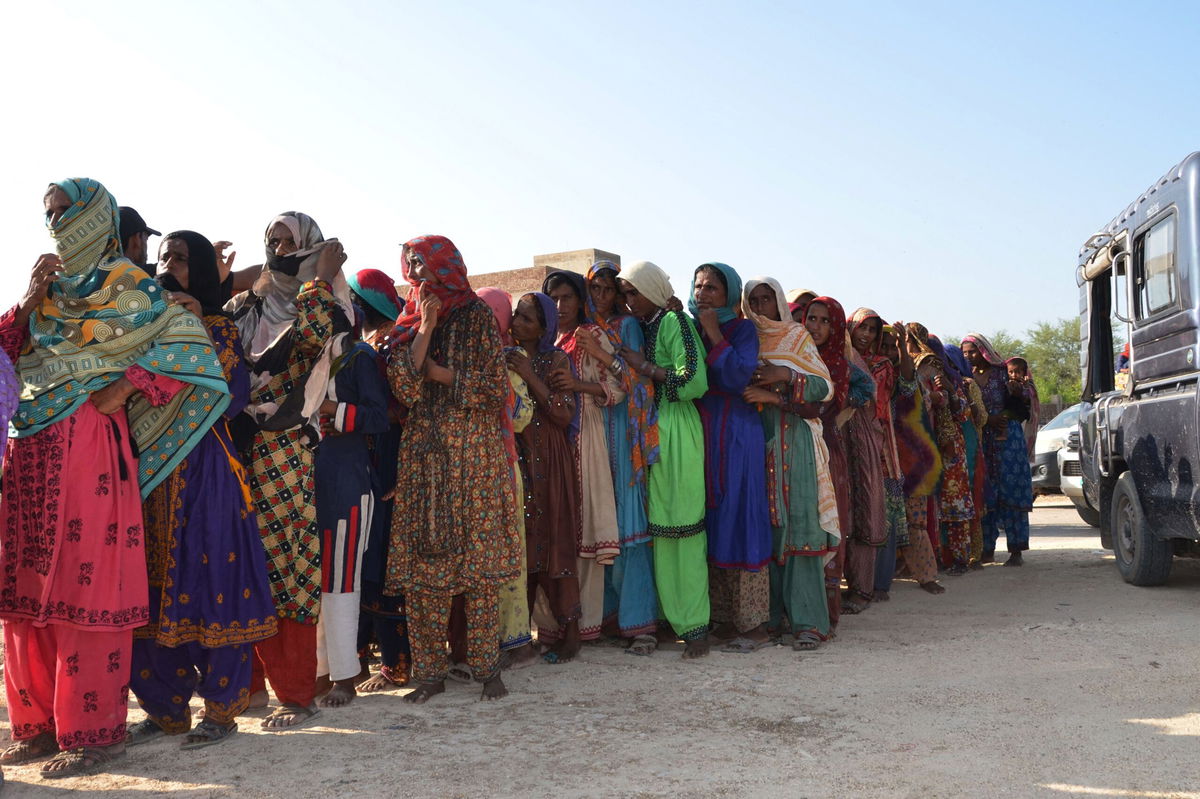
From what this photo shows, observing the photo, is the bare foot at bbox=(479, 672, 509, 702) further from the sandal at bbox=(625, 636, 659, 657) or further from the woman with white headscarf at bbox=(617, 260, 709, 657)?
the woman with white headscarf at bbox=(617, 260, 709, 657)

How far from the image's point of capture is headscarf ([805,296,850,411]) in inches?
245

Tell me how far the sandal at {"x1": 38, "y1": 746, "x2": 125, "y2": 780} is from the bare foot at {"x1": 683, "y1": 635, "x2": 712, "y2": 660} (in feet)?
9.30

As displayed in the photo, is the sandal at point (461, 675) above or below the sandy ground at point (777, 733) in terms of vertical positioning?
above

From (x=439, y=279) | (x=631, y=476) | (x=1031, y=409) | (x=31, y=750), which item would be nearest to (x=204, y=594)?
(x=31, y=750)

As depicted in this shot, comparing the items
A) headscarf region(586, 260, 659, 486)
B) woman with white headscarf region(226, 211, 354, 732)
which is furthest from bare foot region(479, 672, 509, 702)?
headscarf region(586, 260, 659, 486)

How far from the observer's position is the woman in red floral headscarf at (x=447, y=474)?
14.2 ft

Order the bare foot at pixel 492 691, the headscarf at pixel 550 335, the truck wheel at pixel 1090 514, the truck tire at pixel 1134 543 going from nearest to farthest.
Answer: the bare foot at pixel 492 691 → the headscarf at pixel 550 335 → the truck tire at pixel 1134 543 → the truck wheel at pixel 1090 514

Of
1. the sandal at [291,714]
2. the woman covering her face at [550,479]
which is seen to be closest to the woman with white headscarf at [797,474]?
the woman covering her face at [550,479]

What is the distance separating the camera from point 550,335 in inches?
211

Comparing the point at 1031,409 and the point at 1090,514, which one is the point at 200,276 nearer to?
the point at 1031,409

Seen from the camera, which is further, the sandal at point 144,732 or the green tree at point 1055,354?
the green tree at point 1055,354

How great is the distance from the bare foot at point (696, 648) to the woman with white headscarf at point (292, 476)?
201 cm

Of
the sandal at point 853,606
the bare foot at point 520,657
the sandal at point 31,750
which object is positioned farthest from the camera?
the sandal at point 853,606

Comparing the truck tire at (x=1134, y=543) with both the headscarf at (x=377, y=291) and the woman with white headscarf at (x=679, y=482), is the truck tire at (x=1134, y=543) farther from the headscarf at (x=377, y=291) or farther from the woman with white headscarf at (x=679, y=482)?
the headscarf at (x=377, y=291)
